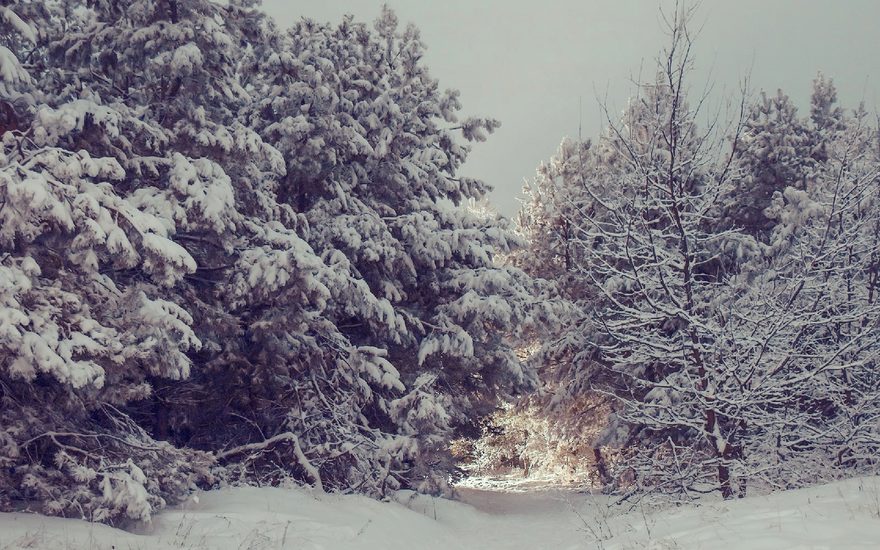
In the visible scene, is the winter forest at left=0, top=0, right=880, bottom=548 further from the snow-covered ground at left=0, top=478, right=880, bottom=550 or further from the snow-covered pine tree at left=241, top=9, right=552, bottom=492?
the snow-covered ground at left=0, top=478, right=880, bottom=550

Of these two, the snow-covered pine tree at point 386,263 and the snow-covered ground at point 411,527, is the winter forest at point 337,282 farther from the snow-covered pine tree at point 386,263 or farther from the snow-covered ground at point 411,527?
the snow-covered ground at point 411,527

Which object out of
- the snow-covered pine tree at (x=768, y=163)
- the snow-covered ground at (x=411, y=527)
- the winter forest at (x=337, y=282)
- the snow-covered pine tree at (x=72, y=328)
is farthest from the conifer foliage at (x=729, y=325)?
the snow-covered pine tree at (x=768, y=163)

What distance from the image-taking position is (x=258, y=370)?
441 inches

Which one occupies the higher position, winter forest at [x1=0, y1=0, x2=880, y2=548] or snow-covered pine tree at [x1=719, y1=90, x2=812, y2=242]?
snow-covered pine tree at [x1=719, y1=90, x2=812, y2=242]

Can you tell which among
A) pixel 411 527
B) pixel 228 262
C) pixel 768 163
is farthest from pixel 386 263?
pixel 768 163

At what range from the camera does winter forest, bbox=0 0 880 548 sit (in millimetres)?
6840

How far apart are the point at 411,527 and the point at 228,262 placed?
581 cm

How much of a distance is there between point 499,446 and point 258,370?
69.6ft

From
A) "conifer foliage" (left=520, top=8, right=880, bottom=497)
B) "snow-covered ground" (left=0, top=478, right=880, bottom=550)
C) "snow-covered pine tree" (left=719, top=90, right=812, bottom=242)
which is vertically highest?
"snow-covered pine tree" (left=719, top=90, right=812, bottom=242)

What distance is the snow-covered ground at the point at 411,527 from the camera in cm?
501

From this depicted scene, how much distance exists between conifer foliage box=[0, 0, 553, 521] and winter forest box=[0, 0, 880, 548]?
0.06 metres

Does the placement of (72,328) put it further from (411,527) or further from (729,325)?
(729,325)

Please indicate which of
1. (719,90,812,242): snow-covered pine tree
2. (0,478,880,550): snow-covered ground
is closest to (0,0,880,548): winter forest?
(0,478,880,550): snow-covered ground

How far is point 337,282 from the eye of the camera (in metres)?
11.8
